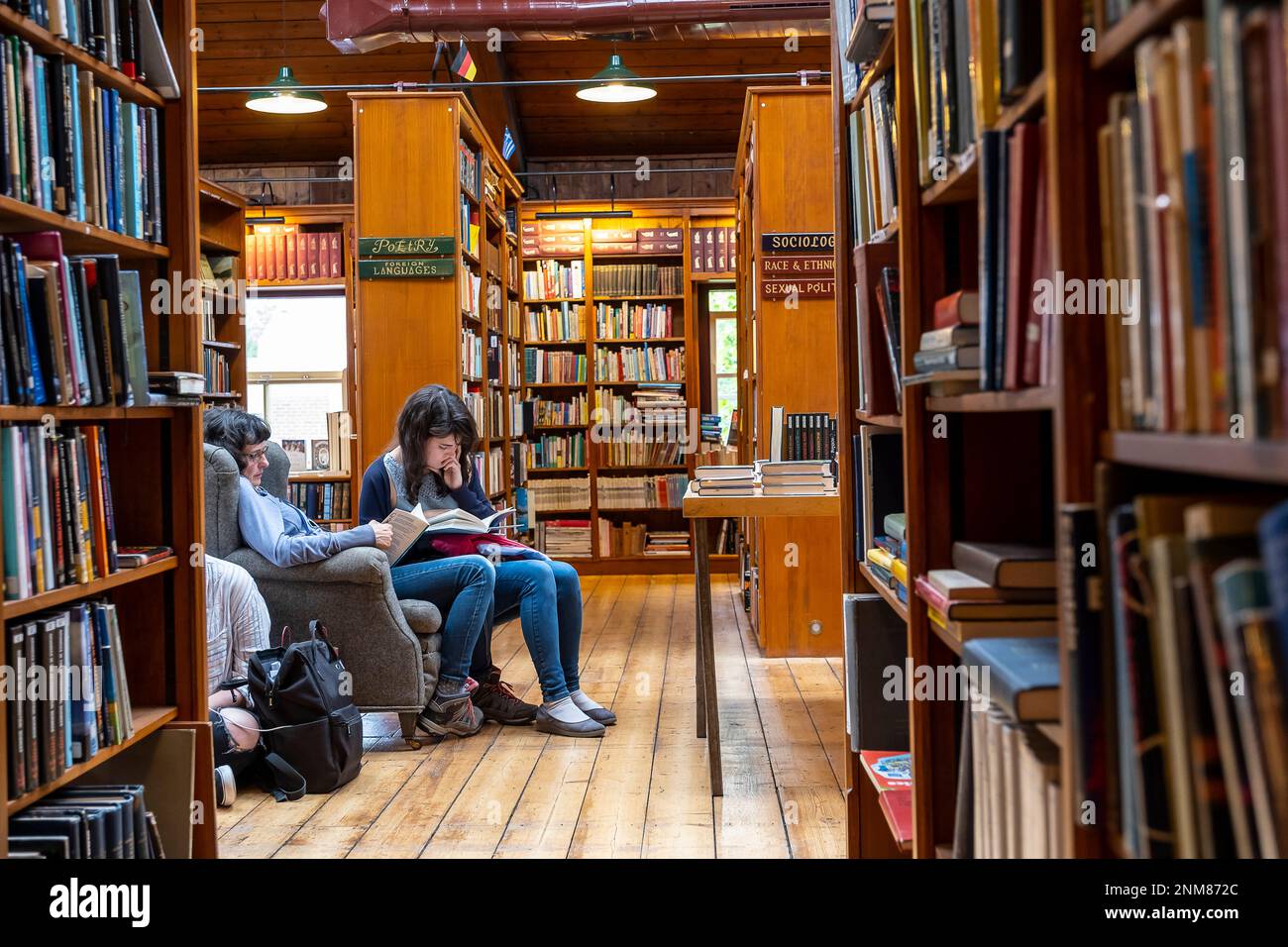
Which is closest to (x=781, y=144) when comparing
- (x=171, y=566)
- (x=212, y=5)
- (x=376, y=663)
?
(x=376, y=663)

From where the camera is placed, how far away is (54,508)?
6.45 feet

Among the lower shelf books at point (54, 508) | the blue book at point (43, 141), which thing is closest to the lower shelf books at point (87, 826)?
the lower shelf books at point (54, 508)

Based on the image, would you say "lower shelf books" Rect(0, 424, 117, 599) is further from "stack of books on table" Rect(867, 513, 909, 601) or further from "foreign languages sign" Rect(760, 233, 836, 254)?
"foreign languages sign" Rect(760, 233, 836, 254)

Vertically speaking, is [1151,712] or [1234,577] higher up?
[1234,577]

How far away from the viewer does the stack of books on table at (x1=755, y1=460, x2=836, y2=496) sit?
3479 mm

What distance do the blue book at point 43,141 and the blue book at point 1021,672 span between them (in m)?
1.71

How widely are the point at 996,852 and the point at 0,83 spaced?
189 centimetres

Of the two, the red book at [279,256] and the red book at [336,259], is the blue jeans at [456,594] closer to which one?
the red book at [336,259]

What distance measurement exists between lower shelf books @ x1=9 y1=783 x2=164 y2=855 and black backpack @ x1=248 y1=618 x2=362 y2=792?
92 centimetres

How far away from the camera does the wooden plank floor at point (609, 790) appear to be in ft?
9.25

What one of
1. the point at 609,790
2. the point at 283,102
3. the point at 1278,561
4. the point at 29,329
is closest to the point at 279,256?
the point at 283,102

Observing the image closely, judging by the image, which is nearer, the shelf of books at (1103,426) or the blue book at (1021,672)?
the shelf of books at (1103,426)
